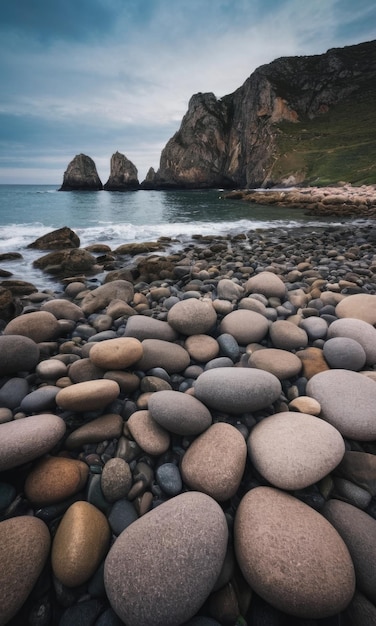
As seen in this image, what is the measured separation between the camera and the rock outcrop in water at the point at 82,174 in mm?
84000

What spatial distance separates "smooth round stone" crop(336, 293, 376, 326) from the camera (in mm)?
3332

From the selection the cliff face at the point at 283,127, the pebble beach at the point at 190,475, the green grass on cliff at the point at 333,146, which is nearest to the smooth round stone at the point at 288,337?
the pebble beach at the point at 190,475

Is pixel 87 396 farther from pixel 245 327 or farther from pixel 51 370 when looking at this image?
pixel 245 327

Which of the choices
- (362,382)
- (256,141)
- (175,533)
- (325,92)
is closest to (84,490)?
(175,533)

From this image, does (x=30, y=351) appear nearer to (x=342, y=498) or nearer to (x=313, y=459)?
(x=313, y=459)

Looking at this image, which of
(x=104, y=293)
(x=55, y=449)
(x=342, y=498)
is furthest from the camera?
(x=104, y=293)

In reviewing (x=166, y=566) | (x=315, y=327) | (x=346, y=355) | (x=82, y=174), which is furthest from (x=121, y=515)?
(x=82, y=174)

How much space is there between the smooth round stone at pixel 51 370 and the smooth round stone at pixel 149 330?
0.76 m

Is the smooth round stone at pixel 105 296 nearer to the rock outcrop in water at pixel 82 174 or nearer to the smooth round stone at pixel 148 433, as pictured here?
the smooth round stone at pixel 148 433

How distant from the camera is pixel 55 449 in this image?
1787 millimetres

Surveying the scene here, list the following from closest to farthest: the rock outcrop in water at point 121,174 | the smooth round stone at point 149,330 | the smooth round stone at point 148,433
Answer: the smooth round stone at point 148,433 < the smooth round stone at point 149,330 < the rock outcrop in water at point 121,174

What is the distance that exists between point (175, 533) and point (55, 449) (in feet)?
3.24

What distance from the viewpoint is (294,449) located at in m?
1.64

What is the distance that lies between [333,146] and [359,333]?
61.5 meters
